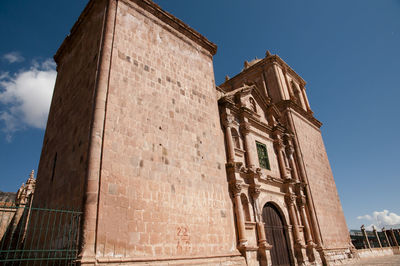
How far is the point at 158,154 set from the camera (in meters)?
7.41

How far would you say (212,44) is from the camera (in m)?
11.7

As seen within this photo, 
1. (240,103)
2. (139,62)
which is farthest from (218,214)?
(240,103)

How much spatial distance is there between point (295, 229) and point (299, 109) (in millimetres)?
8588

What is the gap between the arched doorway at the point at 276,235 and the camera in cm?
1068

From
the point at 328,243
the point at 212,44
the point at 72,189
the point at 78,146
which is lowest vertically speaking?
the point at 328,243

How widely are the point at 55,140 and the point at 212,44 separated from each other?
7.39 meters

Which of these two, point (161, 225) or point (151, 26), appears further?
point (151, 26)

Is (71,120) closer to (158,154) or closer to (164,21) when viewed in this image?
(158,154)

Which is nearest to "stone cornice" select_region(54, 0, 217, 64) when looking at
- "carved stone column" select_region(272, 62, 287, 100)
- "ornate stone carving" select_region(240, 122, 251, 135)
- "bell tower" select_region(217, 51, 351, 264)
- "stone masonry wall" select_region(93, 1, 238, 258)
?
"stone masonry wall" select_region(93, 1, 238, 258)

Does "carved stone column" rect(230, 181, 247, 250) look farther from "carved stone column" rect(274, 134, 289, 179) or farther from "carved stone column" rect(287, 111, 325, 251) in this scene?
"carved stone column" rect(287, 111, 325, 251)

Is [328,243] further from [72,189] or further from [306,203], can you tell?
[72,189]

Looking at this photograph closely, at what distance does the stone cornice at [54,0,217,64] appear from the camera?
9.49m

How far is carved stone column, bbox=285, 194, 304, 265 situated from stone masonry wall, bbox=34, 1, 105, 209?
968 cm

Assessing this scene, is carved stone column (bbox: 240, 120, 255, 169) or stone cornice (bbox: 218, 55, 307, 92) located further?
stone cornice (bbox: 218, 55, 307, 92)
